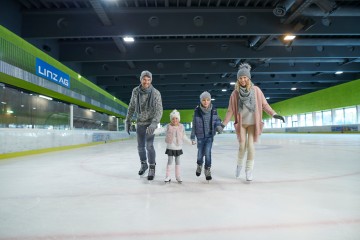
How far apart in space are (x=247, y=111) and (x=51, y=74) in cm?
886

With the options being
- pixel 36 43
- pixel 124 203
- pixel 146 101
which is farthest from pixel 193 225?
pixel 36 43

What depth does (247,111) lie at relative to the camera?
3.34m

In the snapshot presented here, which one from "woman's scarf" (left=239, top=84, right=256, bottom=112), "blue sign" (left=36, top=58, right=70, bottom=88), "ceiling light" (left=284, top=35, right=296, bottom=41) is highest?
"ceiling light" (left=284, top=35, right=296, bottom=41)

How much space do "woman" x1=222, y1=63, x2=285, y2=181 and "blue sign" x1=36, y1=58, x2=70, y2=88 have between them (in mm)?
7945

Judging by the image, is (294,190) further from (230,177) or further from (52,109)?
(52,109)

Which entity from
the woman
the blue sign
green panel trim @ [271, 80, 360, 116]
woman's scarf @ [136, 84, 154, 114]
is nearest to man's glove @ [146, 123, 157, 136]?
woman's scarf @ [136, 84, 154, 114]

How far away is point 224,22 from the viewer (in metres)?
8.47

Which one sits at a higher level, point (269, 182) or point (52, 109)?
point (52, 109)

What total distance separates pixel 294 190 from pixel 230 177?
39.4 inches

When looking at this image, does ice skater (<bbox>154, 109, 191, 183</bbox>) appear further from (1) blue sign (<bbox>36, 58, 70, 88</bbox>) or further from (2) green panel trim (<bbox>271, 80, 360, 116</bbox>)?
(2) green panel trim (<bbox>271, 80, 360, 116</bbox>)

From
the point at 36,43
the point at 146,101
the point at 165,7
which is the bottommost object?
the point at 146,101

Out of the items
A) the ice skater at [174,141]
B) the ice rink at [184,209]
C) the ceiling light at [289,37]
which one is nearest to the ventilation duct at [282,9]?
the ceiling light at [289,37]

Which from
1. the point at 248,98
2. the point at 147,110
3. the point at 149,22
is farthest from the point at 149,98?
the point at 149,22

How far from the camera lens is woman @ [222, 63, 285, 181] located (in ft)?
10.7
